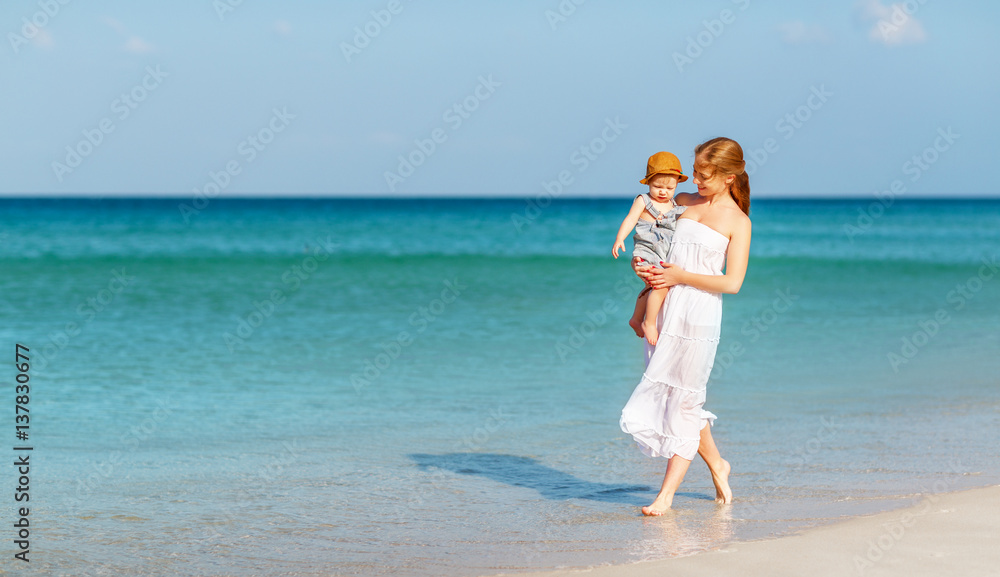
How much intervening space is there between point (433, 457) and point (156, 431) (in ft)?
6.31

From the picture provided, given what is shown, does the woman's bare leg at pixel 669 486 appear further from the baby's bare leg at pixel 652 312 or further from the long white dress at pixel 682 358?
the baby's bare leg at pixel 652 312

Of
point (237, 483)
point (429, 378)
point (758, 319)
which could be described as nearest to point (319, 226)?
point (758, 319)

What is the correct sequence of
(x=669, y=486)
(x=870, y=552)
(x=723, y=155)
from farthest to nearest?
(x=669, y=486) → (x=723, y=155) → (x=870, y=552)

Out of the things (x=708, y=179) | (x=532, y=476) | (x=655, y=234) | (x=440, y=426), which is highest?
(x=708, y=179)

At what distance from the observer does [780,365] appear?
9070mm

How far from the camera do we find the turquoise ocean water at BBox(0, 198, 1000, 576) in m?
4.18

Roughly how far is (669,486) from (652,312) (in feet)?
2.72

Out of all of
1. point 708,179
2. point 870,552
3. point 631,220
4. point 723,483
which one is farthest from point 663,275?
point 870,552

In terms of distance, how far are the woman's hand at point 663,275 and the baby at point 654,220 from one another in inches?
2.5

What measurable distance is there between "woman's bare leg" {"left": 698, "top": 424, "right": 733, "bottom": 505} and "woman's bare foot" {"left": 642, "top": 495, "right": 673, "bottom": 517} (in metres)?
0.30

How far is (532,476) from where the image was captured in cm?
533

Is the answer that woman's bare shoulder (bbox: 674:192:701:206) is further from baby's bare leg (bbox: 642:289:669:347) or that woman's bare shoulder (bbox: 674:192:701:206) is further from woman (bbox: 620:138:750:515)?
baby's bare leg (bbox: 642:289:669:347)

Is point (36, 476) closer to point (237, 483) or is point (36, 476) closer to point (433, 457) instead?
point (237, 483)

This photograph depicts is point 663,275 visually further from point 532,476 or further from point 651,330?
point 532,476
